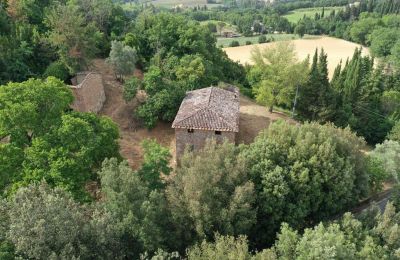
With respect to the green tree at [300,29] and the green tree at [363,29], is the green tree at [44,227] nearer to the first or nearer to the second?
the green tree at [363,29]

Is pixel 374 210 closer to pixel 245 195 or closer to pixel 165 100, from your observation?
pixel 245 195

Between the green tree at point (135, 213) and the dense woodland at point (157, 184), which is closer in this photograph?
the dense woodland at point (157, 184)

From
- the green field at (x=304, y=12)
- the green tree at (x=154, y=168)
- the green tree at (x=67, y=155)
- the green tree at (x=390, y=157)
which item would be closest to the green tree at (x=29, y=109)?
the green tree at (x=67, y=155)

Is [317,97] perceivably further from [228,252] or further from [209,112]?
[228,252]

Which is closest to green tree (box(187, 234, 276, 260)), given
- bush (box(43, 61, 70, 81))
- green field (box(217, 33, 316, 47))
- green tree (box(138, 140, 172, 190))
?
green tree (box(138, 140, 172, 190))

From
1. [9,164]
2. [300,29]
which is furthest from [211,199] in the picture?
[300,29]

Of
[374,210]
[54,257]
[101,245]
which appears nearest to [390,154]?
[374,210]
